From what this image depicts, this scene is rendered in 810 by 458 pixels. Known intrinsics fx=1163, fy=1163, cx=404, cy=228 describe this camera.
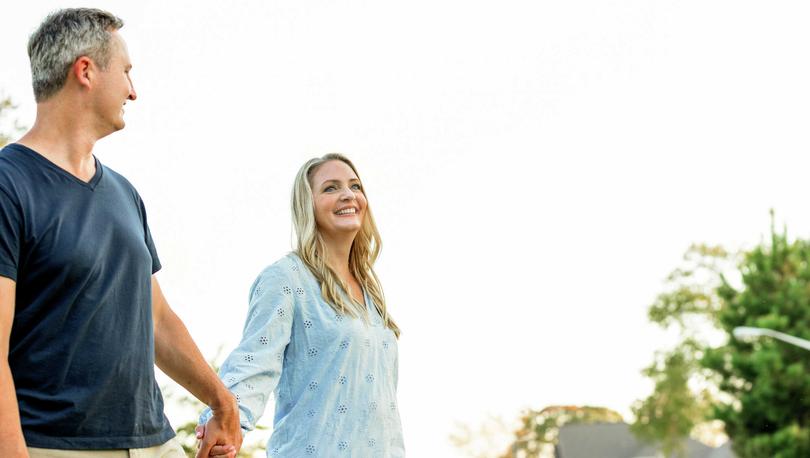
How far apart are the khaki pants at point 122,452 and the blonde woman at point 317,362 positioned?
1003mm

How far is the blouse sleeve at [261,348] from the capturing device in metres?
3.80

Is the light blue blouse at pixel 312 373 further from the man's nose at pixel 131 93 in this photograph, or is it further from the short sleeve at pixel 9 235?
the short sleeve at pixel 9 235

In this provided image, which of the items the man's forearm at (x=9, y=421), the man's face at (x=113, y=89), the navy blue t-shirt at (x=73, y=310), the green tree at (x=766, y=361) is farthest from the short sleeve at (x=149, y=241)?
the green tree at (x=766, y=361)

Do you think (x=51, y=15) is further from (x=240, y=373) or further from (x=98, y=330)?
(x=240, y=373)

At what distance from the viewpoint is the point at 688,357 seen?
146 feet

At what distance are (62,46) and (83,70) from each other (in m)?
0.07

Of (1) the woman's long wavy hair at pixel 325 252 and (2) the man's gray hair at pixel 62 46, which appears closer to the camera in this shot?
(2) the man's gray hair at pixel 62 46

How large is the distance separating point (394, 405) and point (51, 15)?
199cm

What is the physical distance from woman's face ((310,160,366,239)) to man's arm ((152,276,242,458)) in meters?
1.49

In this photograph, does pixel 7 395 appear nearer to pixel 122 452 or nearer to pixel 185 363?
pixel 122 452

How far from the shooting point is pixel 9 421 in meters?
2.19

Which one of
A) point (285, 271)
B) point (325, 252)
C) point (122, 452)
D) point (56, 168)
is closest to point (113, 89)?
point (56, 168)

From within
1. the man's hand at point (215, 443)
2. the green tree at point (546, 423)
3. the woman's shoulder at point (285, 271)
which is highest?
the woman's shoulder at point (285, 271)

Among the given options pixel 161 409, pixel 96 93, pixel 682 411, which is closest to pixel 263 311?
pixel 161 409
